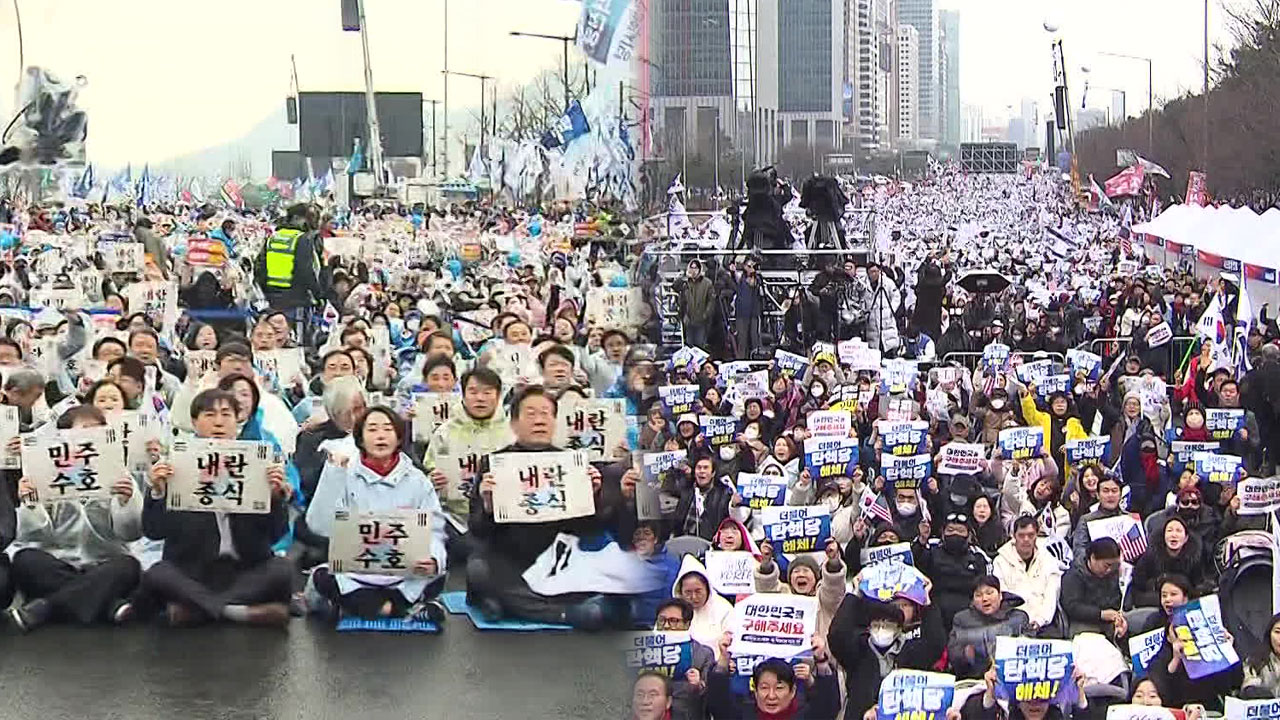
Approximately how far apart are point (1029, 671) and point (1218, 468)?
4073 mm

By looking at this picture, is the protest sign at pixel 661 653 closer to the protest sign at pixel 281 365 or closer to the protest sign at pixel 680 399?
the protest sign at pixel 680 399

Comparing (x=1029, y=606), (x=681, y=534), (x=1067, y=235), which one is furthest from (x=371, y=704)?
(x=1067, y=235)

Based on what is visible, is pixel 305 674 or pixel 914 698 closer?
pixel 914 698

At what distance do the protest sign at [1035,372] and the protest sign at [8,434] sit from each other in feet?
22.7

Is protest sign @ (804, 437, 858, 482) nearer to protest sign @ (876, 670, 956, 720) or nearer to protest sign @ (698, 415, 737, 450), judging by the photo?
protest sign @ (698, 415, 737, 450)

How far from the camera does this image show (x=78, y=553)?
7.19 meters

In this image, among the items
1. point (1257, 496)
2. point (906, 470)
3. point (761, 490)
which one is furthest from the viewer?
point (906, 470)

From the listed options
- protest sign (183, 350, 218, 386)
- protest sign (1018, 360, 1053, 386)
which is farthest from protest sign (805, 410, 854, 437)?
protest sign (183, 350, 218, 386)

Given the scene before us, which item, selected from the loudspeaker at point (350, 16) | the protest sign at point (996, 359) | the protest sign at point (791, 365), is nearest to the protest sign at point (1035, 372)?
the protest sign at point (996, 359)

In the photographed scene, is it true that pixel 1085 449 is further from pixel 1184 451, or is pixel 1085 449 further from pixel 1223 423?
pixel 1223 423

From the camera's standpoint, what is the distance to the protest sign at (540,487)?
6.41 meters

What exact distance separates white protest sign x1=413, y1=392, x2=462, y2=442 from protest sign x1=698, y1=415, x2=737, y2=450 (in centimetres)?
186

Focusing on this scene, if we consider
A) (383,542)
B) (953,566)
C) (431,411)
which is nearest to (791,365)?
(431,411)

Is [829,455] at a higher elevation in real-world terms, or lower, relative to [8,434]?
lower
